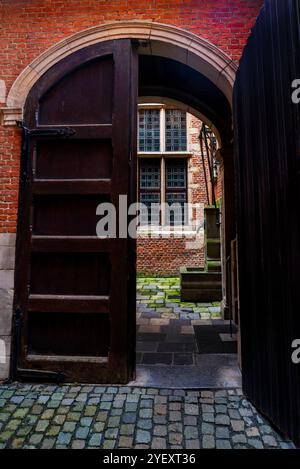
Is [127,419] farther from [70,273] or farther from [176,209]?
[176,209]

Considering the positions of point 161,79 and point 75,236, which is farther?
point 161,79

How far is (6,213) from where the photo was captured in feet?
10.1

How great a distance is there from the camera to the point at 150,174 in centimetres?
1163

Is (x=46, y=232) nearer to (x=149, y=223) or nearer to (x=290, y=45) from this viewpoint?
(x=290, y=45)

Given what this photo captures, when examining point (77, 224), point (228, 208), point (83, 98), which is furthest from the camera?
point (228, 208)

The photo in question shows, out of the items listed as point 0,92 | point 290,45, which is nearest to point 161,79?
point 0,92

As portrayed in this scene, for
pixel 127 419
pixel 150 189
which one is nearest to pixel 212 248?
pixel 127 419

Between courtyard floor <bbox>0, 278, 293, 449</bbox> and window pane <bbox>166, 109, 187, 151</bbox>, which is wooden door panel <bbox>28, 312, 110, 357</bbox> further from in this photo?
window pane <bbox>166, 109, 187, 151</bbox>

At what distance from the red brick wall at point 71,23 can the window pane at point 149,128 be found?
8.66 m

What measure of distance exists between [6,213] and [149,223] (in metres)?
8.30

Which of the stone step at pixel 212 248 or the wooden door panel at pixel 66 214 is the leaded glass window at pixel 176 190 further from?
the wooden door panel at pixel 66 214

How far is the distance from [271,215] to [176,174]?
9656 millimetres

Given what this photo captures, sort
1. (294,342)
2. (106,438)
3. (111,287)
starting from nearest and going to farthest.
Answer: (294,342)
(106,438)
(111,287)

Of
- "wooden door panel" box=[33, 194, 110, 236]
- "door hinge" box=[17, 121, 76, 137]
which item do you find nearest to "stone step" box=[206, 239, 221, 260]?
"wooden door panel" box=[33, 194, 110, 236]
